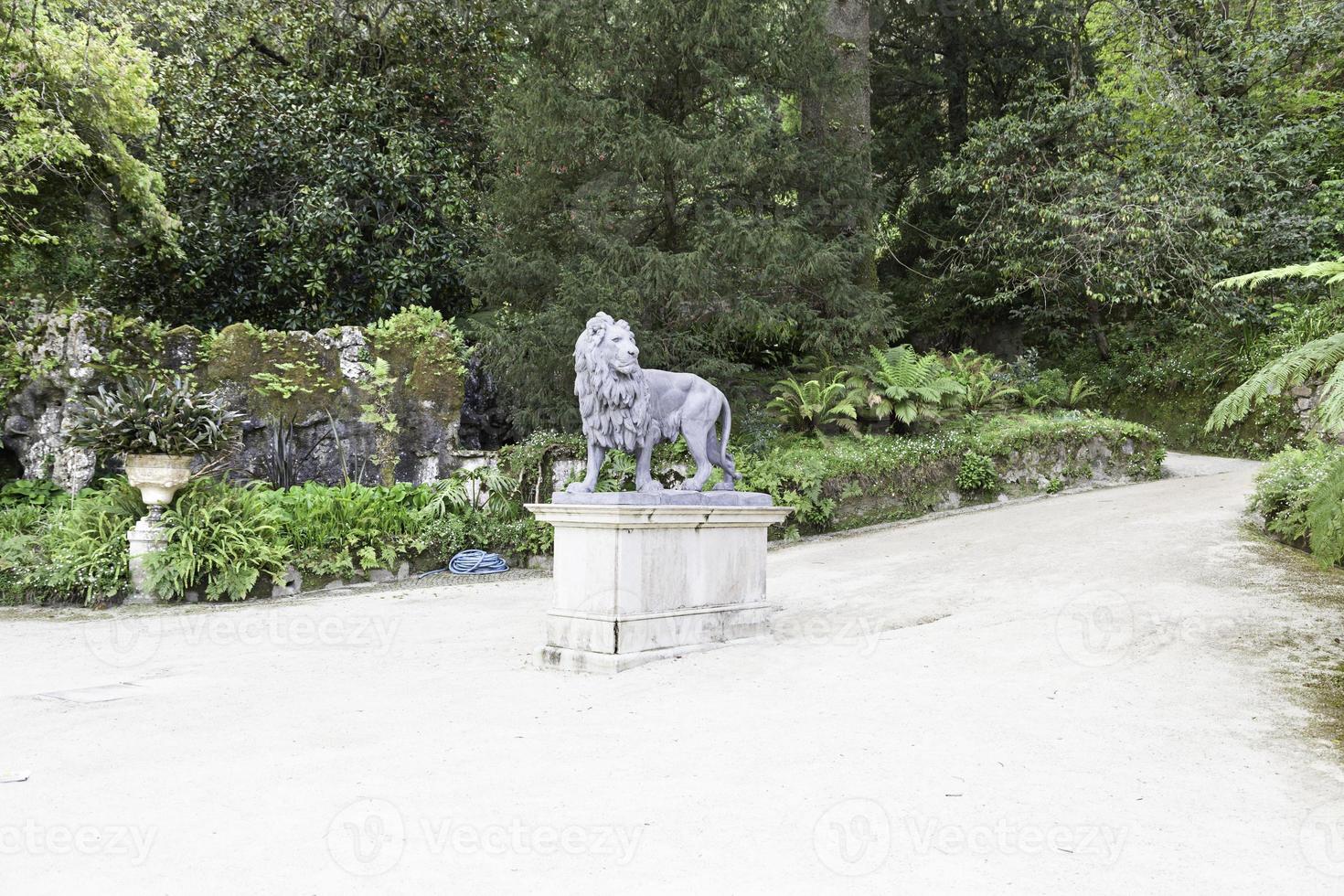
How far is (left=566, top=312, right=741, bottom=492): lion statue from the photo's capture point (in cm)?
656

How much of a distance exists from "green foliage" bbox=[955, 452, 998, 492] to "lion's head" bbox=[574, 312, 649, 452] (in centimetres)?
695

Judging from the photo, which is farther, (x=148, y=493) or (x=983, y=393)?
(x=983, y=393)

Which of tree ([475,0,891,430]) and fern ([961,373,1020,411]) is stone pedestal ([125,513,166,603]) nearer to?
tree ([475,0,891,430])

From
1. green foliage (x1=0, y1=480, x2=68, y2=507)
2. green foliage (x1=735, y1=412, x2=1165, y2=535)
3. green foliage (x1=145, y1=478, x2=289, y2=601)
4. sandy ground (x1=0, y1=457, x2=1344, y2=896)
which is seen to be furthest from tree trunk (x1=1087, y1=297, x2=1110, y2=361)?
green foliage (x1=0, y1=480, x2=68, y2=507)

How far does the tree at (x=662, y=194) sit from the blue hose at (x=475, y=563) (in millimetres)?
2002

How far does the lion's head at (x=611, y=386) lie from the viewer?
6.54 metres

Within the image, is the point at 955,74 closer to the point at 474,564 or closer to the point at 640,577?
the point at 474,564

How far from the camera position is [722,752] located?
15.0 feet

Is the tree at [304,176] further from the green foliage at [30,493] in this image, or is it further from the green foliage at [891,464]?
the green foliage at [891,464]

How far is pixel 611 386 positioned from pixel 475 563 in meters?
4.43

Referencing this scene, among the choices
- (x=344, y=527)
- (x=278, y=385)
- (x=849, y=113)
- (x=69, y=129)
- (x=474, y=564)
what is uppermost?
(x=849, y=113)

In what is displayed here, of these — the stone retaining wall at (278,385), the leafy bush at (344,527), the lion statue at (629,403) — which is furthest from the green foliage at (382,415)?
the lion statue at (629,403)

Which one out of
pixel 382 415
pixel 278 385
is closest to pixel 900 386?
pixel 382 415

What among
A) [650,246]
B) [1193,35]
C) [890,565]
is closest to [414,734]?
[890,565]
